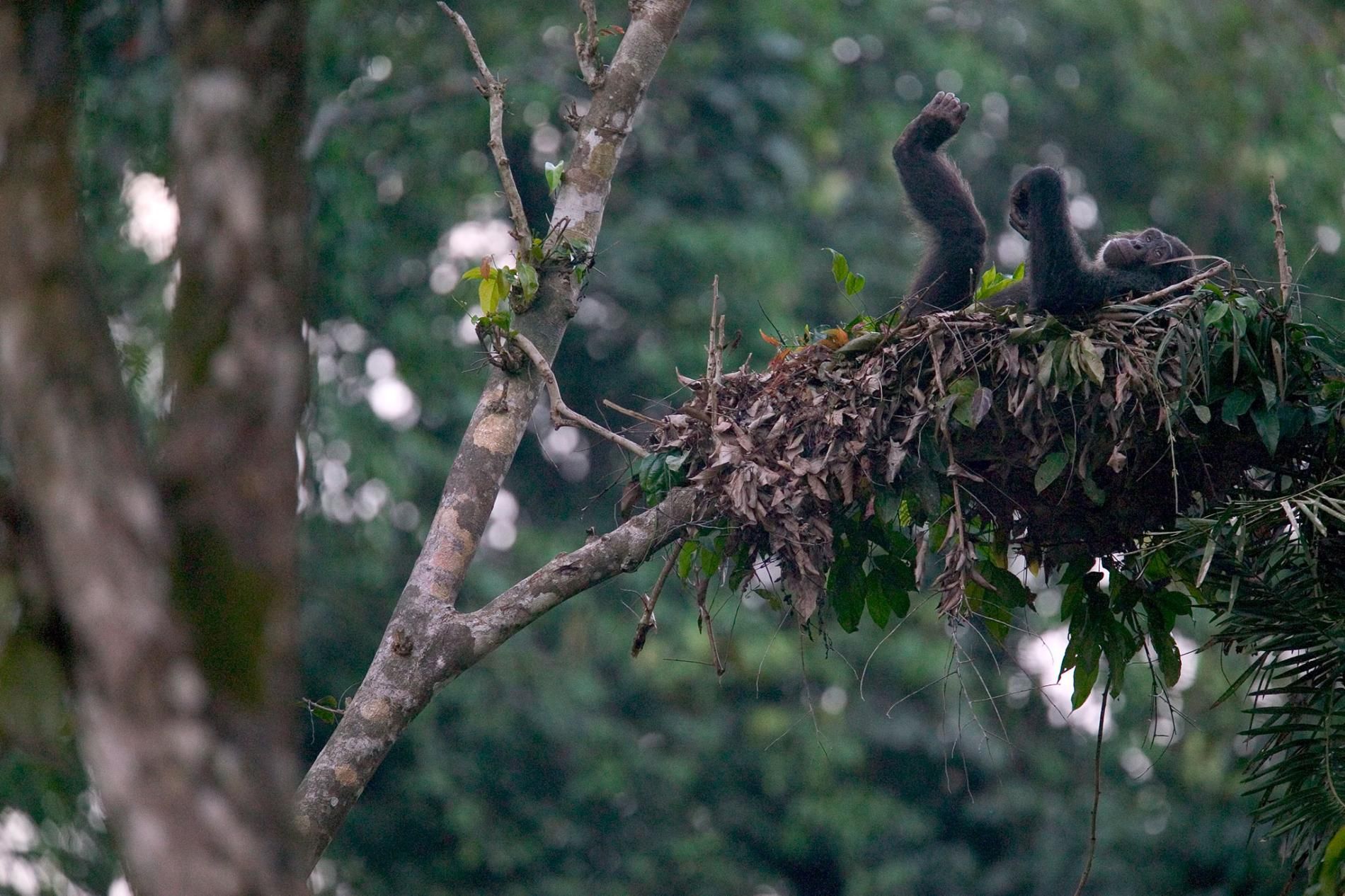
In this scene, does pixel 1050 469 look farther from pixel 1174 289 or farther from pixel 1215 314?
pixel 1174 289

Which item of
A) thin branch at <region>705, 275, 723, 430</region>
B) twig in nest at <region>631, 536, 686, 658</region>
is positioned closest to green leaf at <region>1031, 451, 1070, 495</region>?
thin branch at <region>705, 275, 723, 430</region>

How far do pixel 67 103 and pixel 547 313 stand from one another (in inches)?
128

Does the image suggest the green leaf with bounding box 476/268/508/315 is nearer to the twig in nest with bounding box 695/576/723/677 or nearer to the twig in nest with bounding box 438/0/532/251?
the twig in nest with bounding box 438/0/532/251

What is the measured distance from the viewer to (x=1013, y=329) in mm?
4793

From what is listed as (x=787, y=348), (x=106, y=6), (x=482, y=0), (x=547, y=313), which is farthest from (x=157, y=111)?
(x=787, y=348)

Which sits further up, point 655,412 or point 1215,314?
point 1215,314

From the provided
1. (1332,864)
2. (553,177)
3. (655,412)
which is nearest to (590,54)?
(553,177)

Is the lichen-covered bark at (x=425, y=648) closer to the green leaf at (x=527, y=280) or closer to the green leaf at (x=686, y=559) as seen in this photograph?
the green leaf at (x=686, y=559)

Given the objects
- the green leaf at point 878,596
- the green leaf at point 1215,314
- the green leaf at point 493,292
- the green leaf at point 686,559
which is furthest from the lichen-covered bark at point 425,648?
the green leaf at point 1215,314

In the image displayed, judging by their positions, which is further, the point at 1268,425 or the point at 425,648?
the point at 425,648

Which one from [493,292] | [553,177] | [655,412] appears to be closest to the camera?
[493,292]

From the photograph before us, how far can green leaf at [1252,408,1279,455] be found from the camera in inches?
166

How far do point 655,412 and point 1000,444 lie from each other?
6593mm

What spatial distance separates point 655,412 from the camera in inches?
440
